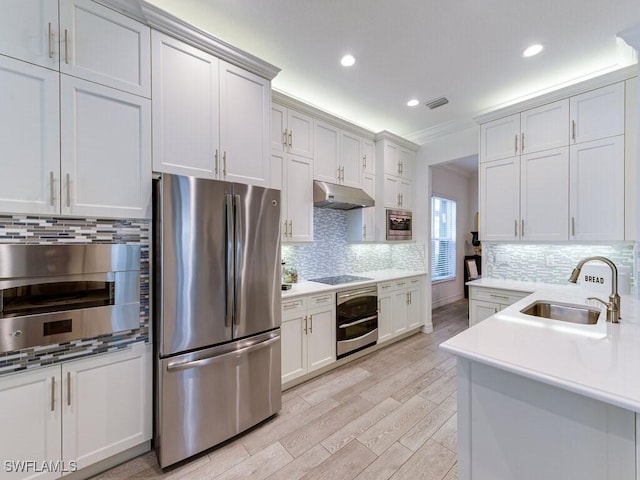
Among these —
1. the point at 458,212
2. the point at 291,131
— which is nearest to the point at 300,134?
the point at 291,131

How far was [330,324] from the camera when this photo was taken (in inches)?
113

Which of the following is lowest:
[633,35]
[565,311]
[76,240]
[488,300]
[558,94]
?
[488,300]

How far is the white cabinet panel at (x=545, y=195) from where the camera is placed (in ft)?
9.41

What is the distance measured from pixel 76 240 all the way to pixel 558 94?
4456 mm

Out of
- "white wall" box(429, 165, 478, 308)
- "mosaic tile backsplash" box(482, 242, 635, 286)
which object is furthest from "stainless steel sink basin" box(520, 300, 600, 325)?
"white wall" box(429, 165, 478, 308)

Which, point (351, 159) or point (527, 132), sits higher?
point (527, 132)

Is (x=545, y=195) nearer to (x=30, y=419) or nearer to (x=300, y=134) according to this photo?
(x=300, y=134)

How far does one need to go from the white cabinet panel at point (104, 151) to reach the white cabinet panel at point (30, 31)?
14 centimetres

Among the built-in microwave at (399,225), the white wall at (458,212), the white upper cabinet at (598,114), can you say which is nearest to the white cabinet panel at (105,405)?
the built-in microwave at (399,225)

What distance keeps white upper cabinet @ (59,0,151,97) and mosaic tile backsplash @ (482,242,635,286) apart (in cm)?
413

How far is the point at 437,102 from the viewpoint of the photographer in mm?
3301

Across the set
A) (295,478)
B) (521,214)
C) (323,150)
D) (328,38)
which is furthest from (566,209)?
(295,478)

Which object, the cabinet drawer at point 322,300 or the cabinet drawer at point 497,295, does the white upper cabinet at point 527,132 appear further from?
the cabinet drawer at point 322,300

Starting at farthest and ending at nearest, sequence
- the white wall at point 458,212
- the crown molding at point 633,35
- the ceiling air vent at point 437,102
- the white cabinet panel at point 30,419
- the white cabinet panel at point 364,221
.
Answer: the white wall at point 458,212, the white cabinet panel at point 364,221, the ceiling air vent at point 437,102, the crown molding at point 633,35, the white cabinet panel at point 30,419
